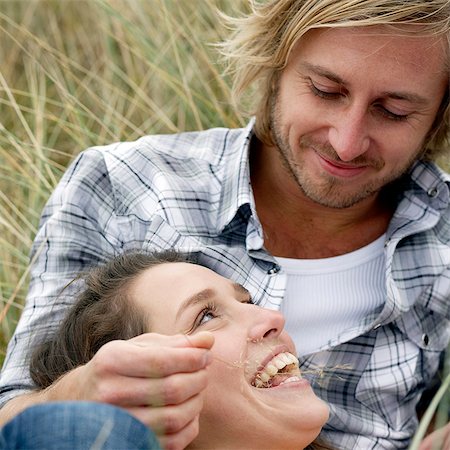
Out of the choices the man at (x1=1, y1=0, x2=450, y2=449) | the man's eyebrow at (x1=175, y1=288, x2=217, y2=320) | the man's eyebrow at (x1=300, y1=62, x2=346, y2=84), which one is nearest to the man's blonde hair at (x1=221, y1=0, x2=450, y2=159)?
the man at (x1=1, y1=0, x2=450, y2=449)

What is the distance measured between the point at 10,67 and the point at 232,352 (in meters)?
3.01

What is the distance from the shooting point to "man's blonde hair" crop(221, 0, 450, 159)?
2.78 m

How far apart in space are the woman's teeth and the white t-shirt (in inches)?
21.8

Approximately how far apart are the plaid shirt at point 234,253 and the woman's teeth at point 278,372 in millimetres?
484

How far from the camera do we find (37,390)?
259 cm

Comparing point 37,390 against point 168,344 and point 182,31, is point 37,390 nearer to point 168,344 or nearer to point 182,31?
point 168,344

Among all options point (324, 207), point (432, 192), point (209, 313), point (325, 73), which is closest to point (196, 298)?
point (209, 313)

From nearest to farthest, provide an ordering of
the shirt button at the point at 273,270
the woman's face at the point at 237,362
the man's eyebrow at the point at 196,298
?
the woman's face at the point at 237,362
the man's eyebrow at the point at 196,298
the shirt button at the point at 273,270

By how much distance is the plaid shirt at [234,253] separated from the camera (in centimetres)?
286

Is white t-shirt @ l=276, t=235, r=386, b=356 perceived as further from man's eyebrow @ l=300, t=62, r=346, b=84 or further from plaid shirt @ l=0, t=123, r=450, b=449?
man's eyebrow @ l=300, t=62, r=346, b=84

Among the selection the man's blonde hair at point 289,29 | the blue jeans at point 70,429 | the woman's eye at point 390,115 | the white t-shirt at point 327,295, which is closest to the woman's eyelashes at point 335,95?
the woman's eye at point 390,115

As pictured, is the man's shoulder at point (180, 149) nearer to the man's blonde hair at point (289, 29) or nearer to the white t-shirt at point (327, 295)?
the man's blonde hair at point (289, 29)

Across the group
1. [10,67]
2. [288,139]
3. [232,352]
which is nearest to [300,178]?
[288,139]

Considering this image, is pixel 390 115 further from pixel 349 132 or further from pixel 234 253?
pixel 234 253
